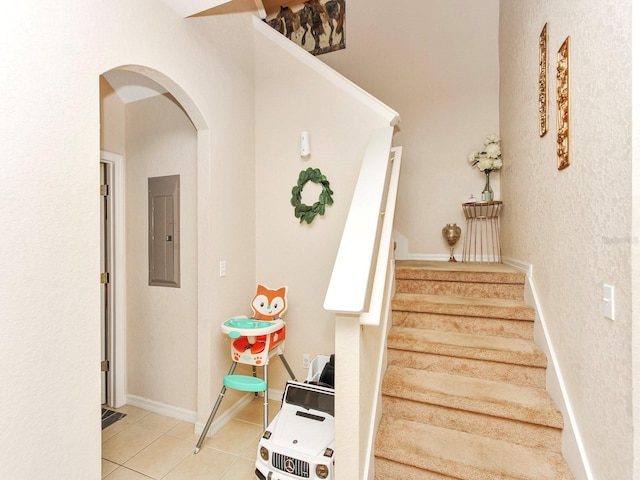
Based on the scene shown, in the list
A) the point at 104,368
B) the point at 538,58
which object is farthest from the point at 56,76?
the point at 538,58

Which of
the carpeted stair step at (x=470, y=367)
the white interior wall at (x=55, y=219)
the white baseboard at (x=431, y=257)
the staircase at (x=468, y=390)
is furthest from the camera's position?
the white baseboard at (x=431, y=257)

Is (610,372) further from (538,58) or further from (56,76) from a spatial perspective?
(56,76)

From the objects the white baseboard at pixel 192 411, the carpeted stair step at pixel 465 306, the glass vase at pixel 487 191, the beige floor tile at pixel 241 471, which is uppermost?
the glass vase at pixel 487 191

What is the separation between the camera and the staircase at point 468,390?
1555mm

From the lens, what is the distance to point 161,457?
2.10 metres

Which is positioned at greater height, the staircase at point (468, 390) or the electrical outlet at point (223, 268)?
the electrical outlet at point (223, 268)

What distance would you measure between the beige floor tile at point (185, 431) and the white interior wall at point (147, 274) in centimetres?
12

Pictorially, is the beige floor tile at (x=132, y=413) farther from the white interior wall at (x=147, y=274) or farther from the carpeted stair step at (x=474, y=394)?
the carpeted stair step at (x=474, y=394)

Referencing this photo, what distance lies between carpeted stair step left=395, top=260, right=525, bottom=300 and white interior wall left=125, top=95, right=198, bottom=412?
1.76 metres

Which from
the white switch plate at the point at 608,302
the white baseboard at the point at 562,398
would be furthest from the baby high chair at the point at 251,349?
the white switch plate at the point at 608,302

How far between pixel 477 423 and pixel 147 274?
2.68 m

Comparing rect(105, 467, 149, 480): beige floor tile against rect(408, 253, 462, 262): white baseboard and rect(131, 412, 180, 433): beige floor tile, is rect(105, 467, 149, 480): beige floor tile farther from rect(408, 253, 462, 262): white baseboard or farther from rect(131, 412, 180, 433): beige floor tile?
rect(408, 253, 462, 262): white baseboard

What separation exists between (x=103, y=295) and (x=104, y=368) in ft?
2.13

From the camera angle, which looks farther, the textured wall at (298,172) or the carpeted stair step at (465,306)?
the textured wall at (298,172)
